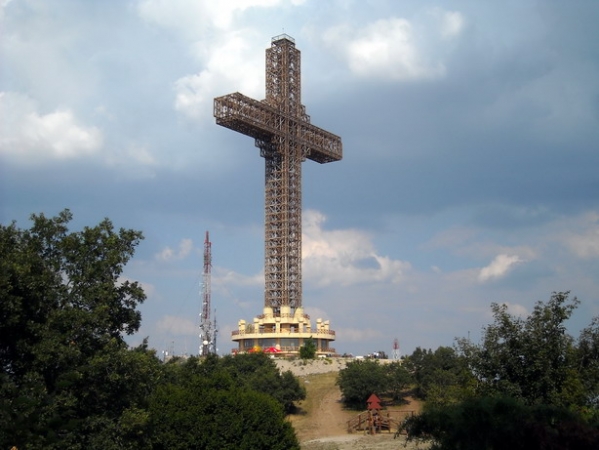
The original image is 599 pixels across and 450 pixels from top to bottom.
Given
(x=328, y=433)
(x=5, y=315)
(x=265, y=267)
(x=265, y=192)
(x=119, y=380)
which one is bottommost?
(x=328, y=433)

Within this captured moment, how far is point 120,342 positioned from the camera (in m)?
17.5

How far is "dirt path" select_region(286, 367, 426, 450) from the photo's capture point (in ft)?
92.8

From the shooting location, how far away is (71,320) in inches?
622

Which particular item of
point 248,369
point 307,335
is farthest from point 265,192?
point 248,369

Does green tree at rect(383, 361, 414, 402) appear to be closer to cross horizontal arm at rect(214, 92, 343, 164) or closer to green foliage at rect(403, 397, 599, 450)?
cross horizontal arm at rect(214, 92, 343, 164)

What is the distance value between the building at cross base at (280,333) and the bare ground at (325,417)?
280cm

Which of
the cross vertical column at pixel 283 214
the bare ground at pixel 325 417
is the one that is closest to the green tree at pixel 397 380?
the bare ground at pixel 325 417

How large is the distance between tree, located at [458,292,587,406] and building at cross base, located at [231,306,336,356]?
3114cm

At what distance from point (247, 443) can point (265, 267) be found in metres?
29.0

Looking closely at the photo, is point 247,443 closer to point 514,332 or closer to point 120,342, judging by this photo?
point 120,342

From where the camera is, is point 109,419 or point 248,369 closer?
point 109,419

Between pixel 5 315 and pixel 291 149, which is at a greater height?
pixel 291 149

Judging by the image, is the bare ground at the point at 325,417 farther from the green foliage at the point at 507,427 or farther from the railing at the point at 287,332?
the green foliage at the point at 507,427

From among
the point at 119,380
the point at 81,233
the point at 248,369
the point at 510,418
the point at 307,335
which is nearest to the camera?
the point at 510,418
